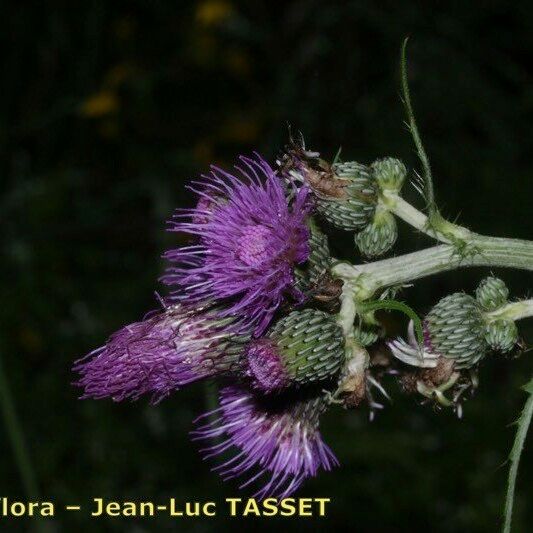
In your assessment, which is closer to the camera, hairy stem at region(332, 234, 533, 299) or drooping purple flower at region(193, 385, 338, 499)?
hairy stem at region(332, 234, 533, 299)

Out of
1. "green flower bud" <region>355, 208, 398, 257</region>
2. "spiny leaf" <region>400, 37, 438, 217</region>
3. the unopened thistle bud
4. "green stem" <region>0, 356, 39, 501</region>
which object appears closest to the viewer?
"spiny leaf" <region>400, 37, 438, 217</region>

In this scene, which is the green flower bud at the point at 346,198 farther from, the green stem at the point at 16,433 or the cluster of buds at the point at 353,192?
the green stem at the point at 16,433

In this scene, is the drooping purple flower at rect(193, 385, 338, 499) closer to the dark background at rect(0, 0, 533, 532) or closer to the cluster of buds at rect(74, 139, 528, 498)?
the cluster of buds at rect(74, 139, 528, 498)

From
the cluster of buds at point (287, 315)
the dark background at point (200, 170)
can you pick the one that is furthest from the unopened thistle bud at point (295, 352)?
the dark background at point (200, 170)

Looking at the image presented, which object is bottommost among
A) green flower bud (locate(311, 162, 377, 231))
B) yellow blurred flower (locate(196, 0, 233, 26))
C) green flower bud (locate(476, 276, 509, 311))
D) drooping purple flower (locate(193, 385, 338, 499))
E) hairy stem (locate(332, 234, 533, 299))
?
drooping purple flower (locate(193, 385, 338, 499))

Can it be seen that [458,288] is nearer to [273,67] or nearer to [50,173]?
[273,67]

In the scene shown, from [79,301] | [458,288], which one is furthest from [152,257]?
[458,288]

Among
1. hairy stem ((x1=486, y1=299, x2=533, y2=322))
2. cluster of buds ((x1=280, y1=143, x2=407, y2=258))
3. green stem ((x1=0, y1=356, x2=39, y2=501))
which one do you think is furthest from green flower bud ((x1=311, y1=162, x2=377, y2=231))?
green stem ((x1=0, y1=356, x2=39, y2=501))

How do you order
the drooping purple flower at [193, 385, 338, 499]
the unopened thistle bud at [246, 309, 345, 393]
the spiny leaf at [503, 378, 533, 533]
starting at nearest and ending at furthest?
the spiny leaf at [503, 378, 533, 533] < the unopened thistle bud at [246, 309, 345, 393] < the drooping purple flower at [193, 385, 338, 499]
